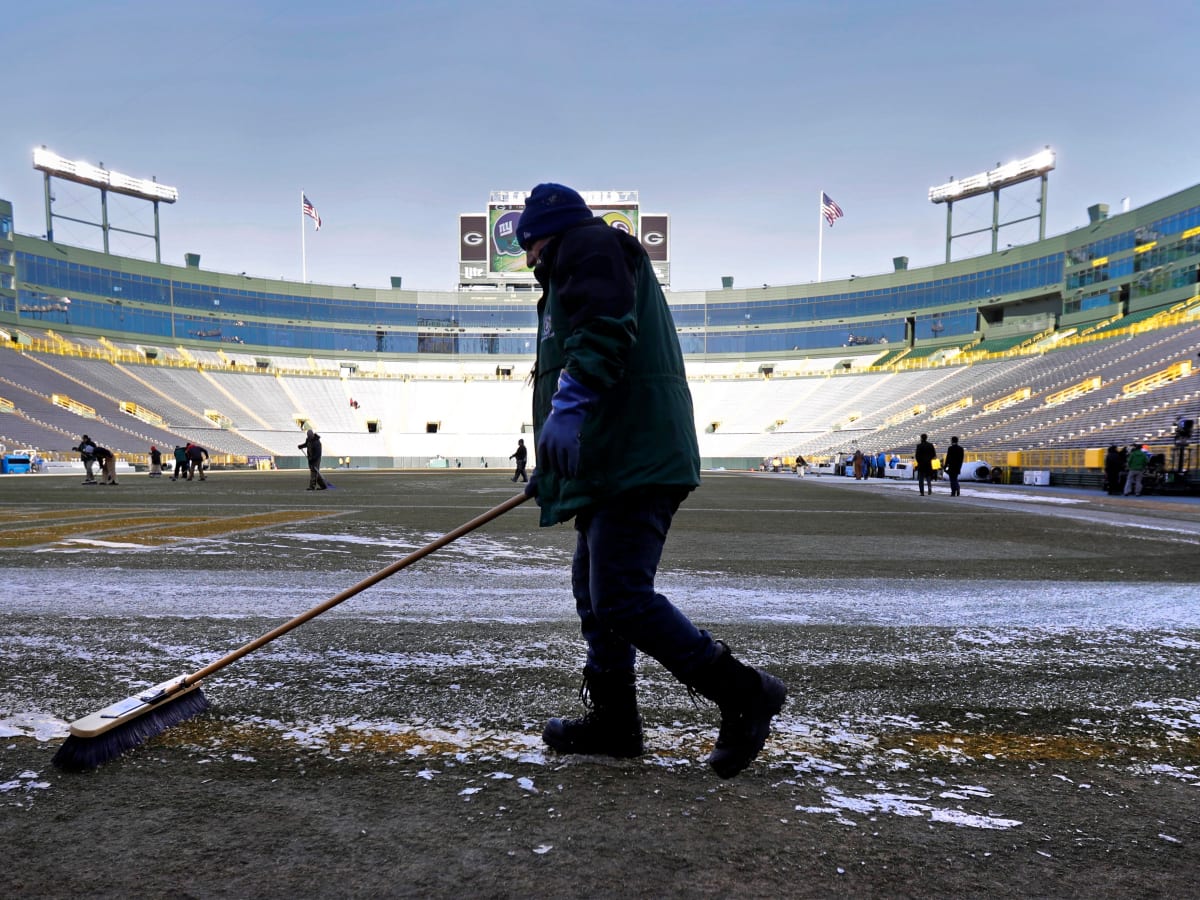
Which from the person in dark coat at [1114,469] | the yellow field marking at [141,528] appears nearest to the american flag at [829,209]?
the person in dark coat at [1114,469]

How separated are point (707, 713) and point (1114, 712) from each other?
1206mm

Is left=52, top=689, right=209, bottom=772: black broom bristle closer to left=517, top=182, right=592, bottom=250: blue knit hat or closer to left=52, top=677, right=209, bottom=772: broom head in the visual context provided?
left=52, top=677, right=209, bottom=772: broom head

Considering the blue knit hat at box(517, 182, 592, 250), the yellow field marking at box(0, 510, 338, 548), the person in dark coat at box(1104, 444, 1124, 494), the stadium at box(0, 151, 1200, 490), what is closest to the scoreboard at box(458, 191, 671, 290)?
the stadium at box(0, 151, 1200, 490)

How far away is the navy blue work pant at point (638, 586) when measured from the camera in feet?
5.98

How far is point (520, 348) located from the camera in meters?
71.1

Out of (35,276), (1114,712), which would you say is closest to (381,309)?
(35,276)

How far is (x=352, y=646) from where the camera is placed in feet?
9.44

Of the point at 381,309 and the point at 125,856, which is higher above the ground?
the point at 381,309

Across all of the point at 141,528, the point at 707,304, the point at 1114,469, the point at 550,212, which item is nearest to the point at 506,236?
the point at 707,304

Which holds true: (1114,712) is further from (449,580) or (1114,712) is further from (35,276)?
(35,276)

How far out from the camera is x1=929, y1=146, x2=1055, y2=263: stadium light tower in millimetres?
58438

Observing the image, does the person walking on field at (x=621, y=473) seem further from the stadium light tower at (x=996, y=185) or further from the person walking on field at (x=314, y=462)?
the stadium light tower at (x=996, y=185)

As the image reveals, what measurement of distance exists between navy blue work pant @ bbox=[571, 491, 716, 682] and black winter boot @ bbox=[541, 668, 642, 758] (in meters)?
0.17

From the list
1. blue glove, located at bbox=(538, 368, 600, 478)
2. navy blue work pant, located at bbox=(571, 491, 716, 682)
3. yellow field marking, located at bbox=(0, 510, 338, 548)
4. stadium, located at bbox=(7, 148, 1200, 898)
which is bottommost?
yellow field marking, located at bbox=(0, 510, 338, 548)
